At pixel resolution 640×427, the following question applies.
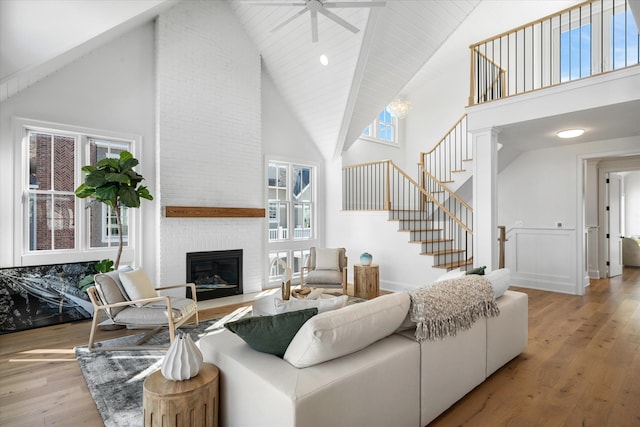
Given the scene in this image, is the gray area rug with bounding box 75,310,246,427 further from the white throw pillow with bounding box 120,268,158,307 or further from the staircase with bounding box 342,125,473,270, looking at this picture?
the staircase with bounding box 342,125,473,270

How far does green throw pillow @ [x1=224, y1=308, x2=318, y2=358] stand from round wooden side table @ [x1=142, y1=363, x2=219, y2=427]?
287mm

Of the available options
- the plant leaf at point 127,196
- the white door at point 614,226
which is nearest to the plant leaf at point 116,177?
the plant leaf at point 127,196

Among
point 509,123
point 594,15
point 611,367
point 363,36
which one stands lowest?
point 611,367

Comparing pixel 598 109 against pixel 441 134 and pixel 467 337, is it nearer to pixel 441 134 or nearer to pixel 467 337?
pixel 467 337

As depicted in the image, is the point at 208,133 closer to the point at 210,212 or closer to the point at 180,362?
the point at 210,212

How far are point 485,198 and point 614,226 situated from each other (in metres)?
4.74

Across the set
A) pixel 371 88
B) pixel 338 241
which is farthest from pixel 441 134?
pixel 338 241

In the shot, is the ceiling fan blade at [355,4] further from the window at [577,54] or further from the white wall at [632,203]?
the white wall at [632,203]

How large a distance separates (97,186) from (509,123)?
503 centimetres

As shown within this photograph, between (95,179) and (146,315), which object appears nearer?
(146,315)

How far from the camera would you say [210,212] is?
5316 millimetres

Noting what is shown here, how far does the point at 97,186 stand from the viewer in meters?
3.85

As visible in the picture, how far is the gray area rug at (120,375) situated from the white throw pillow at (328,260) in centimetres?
223

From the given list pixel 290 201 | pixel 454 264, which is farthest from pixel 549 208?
pixel 290 201
